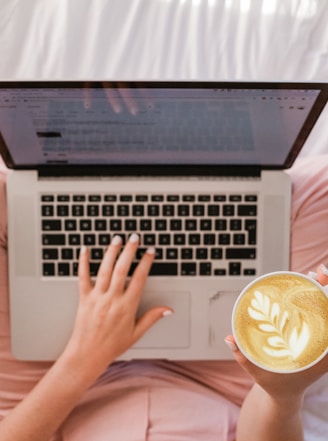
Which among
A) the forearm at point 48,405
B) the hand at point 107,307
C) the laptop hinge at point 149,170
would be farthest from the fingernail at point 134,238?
the forearm at point 48,405

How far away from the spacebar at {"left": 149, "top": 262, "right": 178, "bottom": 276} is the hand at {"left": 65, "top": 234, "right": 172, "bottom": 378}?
1.0 inches

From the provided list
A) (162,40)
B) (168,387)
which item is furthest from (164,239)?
(162,40)

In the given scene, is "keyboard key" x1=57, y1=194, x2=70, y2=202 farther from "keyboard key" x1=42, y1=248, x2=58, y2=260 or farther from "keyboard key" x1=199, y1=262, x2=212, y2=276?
"keyboard key" x1=199, y1=262, x2=212, y2=276

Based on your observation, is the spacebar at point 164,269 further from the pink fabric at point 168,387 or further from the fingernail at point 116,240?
the pink fabric at point 168,387

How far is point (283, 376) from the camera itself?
0.73 m

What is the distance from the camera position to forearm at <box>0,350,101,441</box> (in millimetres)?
871

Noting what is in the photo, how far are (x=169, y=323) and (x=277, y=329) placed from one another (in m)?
0.34

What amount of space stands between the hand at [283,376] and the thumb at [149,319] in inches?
8.4

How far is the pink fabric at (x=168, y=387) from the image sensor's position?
948 mm

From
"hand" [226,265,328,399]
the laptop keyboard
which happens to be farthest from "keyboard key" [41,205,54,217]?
"hand" [226,265,328,399]

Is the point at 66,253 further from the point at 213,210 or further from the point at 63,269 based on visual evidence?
the point at 213,210

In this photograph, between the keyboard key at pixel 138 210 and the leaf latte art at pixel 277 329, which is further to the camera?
the keyboard key at pixel 138 210

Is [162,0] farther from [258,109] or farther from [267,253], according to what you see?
[267,253]

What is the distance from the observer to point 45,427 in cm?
89
